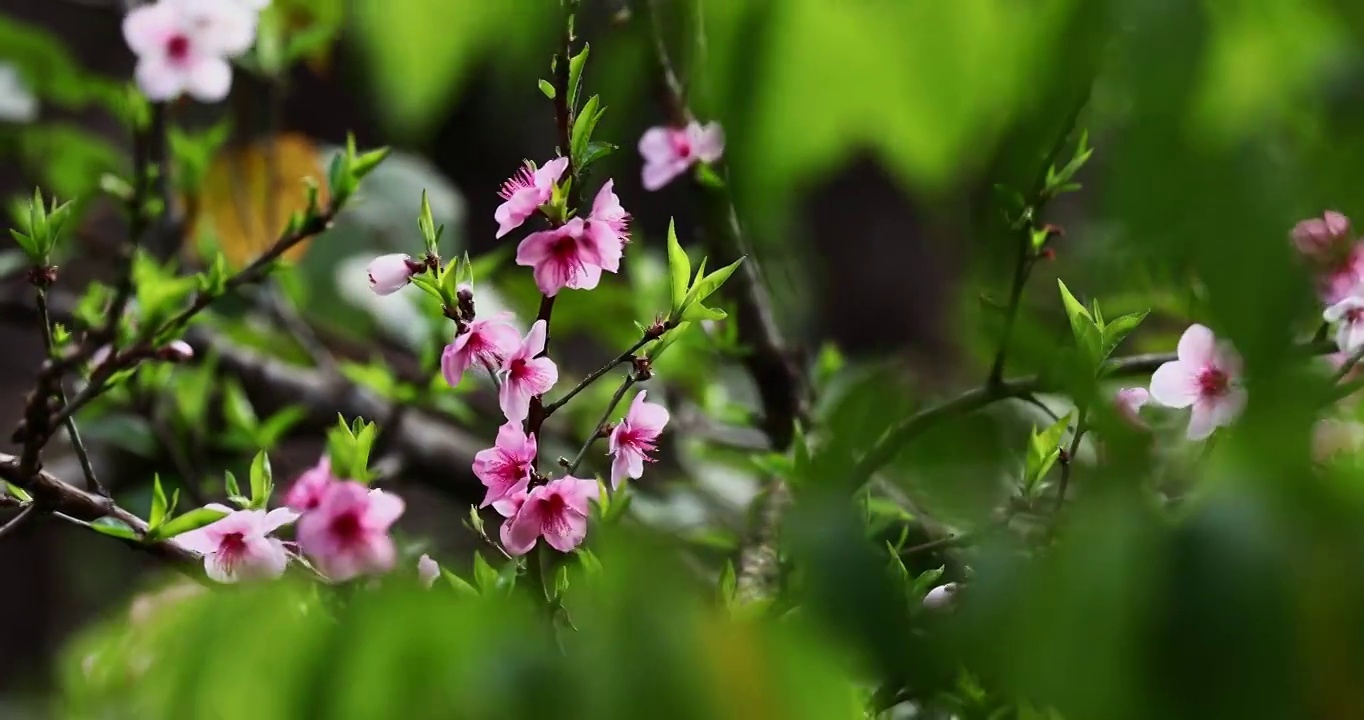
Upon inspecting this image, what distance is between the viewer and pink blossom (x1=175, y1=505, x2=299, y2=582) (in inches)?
11.4

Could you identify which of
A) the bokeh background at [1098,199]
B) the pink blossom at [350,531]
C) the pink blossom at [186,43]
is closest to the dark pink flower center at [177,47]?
the pink blossom at [186,43]

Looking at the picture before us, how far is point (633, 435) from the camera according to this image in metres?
0.32

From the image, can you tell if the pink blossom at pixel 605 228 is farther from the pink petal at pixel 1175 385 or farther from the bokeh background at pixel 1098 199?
the pink petal at pixel 1175 385

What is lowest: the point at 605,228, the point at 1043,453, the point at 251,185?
the point at 251,185

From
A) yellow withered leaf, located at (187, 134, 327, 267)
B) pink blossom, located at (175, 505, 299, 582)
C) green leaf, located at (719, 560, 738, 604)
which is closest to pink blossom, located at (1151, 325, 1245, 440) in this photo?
green leaf, located at (719, 560, 738, 604)

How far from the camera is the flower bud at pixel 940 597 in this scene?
269 millimetres

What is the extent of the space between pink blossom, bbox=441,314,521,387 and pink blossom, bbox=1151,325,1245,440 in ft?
0.58

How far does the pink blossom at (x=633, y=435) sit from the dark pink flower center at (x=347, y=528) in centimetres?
8

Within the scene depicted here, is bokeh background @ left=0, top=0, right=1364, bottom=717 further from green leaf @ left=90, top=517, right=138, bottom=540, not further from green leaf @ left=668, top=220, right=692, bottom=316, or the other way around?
green leaf @ left=90, top=517, right=138, bottom=540

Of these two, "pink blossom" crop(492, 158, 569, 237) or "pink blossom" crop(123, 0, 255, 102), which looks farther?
"pink blossom" crop(123, 0, 255, 102)

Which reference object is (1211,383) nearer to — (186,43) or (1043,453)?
(1043,453)

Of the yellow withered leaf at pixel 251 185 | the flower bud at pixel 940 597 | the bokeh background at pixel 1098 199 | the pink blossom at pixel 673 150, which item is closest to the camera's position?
the bokeh background at pixel 1098 199

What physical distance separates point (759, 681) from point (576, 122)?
0.15 m

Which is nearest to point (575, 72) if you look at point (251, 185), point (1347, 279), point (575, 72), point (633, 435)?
point (575, 72)
